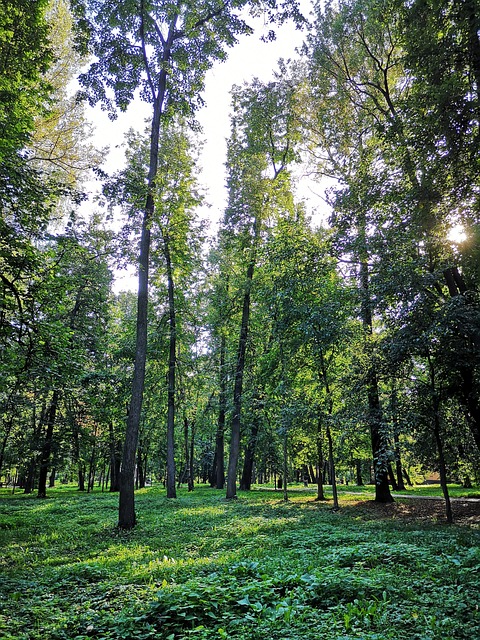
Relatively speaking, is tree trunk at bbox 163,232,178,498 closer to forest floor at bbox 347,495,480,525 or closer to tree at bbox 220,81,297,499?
tree at bbox 220,81,297,499

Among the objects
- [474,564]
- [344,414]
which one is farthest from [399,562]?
[344,414]

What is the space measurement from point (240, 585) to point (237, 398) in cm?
1341

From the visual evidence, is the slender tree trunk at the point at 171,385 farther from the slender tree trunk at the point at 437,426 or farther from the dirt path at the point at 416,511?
the slender tree trunk at the point at 437,426

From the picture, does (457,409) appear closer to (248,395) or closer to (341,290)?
(341,290)

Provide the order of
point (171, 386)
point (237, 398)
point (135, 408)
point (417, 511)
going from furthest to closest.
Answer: point (171, 386) → point (237, 398) → point (417, 511) → point (135, 408)

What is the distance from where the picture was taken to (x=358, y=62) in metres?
15.1

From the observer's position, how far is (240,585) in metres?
4.83

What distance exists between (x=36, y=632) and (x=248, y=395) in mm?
15349

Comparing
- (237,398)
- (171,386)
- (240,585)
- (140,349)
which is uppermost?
(140,349)

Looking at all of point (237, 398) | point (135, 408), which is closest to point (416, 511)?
point (237, 398)

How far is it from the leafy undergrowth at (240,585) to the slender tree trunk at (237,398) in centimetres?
862

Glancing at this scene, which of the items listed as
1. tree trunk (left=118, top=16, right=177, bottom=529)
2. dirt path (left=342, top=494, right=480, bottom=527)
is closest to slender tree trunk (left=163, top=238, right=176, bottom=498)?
tree trunk (left=118, top=16, right=177, bottom=529)

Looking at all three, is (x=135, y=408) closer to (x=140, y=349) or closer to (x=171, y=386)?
(x=140, y=349)

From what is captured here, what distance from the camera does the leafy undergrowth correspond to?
376 centimetres
